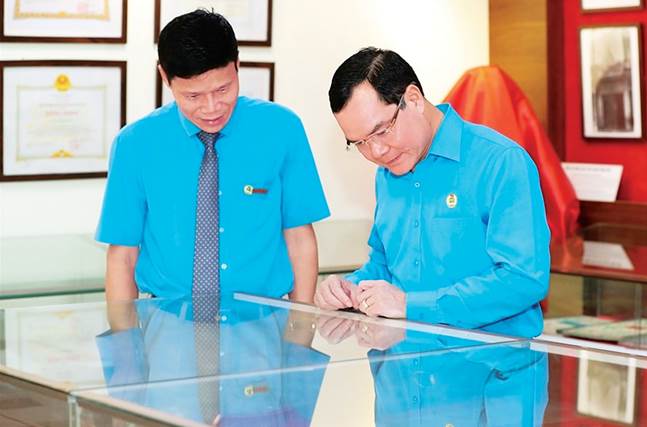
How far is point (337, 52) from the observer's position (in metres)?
6.42

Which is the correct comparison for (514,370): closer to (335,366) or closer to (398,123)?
(335,366)

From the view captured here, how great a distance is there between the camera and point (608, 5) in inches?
269

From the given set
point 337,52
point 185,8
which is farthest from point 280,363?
point 337,52

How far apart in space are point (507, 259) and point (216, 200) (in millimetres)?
1158

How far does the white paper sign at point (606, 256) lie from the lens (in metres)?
5.50

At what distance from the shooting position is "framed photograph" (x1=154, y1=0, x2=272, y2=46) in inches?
231

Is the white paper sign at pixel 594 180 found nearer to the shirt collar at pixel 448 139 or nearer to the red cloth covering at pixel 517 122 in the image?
the red cloth covering at pixel 517 122

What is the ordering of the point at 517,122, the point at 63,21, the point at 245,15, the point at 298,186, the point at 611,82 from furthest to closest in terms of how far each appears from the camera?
the point at 611,82, the point at 517,122, the point at 245,15, the point at 63,21, the point at 298,186

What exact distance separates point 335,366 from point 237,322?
57cm

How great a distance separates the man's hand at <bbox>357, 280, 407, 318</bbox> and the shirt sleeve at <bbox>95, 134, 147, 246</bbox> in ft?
3.09

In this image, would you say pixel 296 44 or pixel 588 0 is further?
pixel 588 0

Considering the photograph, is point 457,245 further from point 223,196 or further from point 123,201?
point 123,201

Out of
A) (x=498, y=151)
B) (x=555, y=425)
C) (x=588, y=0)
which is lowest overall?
(x=555, y=425)

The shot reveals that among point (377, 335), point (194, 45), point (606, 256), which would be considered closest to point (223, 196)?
point (194, 45)
